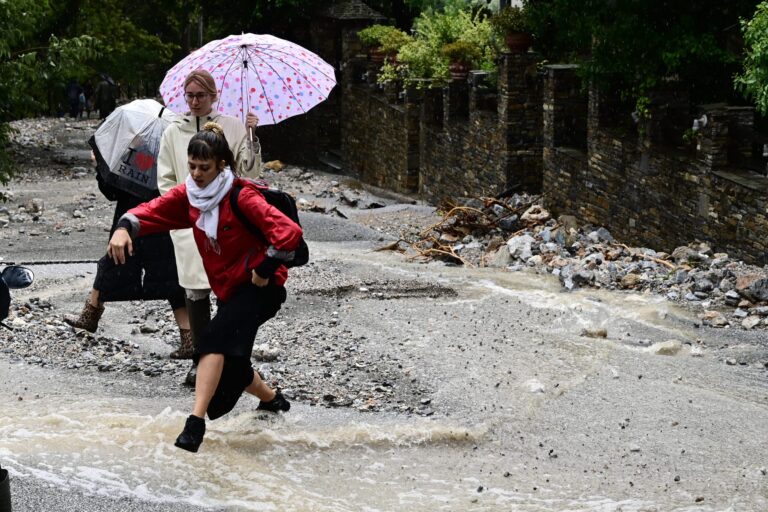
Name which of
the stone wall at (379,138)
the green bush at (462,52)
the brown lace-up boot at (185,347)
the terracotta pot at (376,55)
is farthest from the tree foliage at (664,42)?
the terracotta pot at (376,55)

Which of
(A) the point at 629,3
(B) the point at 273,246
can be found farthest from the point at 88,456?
(A) the point at 629,3

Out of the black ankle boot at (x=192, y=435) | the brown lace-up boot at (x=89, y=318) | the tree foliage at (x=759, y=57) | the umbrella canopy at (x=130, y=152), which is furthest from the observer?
the tree foliage at (x=759, y=57)

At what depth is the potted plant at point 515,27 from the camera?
1969cm

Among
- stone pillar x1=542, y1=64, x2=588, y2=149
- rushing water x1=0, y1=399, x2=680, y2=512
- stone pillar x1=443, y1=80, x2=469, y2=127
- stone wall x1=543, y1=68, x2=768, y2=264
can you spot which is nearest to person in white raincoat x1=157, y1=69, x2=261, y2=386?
rushing water x1=0, y1=399, x2=680, y2=512

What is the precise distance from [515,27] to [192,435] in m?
14.0

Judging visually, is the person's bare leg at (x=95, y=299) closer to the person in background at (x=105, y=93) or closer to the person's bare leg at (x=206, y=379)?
the person's bare leg at (x=206, y=379)

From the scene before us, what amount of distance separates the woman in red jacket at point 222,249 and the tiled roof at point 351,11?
23.3 meters

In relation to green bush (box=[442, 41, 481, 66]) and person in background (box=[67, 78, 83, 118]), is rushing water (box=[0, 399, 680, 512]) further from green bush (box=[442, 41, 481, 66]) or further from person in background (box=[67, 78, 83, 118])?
person in background (box=[67, 78, 83, 118])

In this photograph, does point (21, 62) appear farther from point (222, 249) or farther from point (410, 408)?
point (222, 249)

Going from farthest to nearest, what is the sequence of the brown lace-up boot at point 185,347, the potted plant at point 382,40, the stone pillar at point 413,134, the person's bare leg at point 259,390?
1. the potted plant at point 382,40
2. the stone pillar at point 413,134
3. the brown lace-up boot at point 185,347
4. the person's bare leg at point 259,390

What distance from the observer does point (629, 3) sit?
50.9 ft

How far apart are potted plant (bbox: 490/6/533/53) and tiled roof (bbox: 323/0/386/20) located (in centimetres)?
1051

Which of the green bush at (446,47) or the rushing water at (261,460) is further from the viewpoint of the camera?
the green bush at (446,47)

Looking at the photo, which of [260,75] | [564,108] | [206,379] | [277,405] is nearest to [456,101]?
[564,108]
